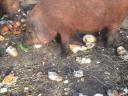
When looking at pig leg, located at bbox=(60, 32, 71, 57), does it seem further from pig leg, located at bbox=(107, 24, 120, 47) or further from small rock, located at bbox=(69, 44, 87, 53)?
pig leg, located at bbox=(107, 24, 120, 47)

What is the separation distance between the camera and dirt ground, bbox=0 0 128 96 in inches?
163

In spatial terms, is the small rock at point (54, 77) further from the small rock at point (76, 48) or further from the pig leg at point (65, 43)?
the small rock at point (76, 48)

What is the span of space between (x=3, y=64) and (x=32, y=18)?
0.70m

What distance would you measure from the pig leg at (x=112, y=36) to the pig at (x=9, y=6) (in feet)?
4.51

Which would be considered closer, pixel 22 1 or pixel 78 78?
pixel 78 78

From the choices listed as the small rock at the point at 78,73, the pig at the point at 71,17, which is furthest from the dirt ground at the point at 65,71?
the pig at the point at 71,17

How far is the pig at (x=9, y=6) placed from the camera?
5.05 metres

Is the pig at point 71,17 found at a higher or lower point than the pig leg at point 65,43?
higher

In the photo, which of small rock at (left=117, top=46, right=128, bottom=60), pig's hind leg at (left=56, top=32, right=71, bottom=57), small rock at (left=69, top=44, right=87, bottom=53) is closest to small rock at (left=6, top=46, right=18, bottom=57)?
pig's hind leg at (left=56, top=32, right=71, bottom=57)

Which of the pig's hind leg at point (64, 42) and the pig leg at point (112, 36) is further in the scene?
the pig leg at point (112, 36)

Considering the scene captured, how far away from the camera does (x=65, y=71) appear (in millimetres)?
4363

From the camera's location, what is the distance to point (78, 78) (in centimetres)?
427

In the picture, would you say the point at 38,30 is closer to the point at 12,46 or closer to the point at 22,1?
the point at 12,46

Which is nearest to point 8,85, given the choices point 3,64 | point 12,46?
point 3,64
